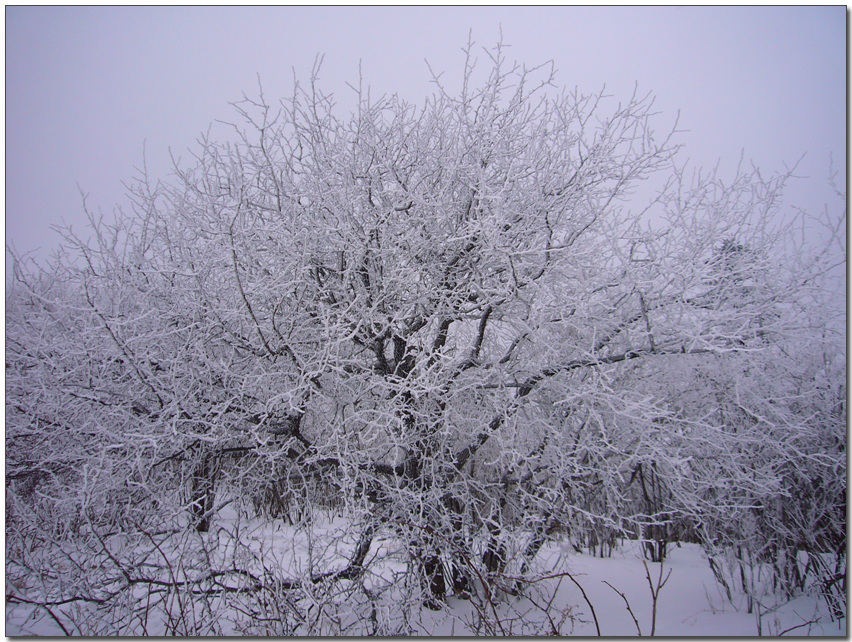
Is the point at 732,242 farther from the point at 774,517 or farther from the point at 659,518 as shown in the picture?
the point at 659,518

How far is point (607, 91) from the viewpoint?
11.4 ft

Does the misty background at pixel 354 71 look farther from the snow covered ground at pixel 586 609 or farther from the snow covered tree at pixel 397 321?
the snow covered ground at pixel 586 609

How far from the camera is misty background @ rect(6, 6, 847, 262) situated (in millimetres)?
3184

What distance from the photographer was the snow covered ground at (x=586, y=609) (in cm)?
281

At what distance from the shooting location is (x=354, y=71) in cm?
334

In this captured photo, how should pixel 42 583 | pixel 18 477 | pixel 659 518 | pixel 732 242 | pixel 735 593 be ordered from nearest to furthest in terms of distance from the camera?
pixel 42 583
pixel 18 477
pixel 732 242
pixel 735 593
pixel 659 518

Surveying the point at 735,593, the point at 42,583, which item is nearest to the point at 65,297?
the point at 42,583

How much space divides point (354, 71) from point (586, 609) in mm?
4427

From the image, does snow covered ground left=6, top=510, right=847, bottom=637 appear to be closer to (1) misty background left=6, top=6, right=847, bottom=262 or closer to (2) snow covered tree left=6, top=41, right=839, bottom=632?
(2) snow covered tree left=6, top=41, right=839, bottom=632

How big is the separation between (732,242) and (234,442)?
416cm

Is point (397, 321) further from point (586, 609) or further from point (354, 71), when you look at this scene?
point (586, 609)

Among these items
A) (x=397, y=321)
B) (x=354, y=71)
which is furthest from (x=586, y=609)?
(x=354, y=71)

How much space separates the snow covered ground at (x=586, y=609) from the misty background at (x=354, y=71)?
2.83m

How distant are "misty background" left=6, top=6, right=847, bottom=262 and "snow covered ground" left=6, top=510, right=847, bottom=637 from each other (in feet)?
9.30
